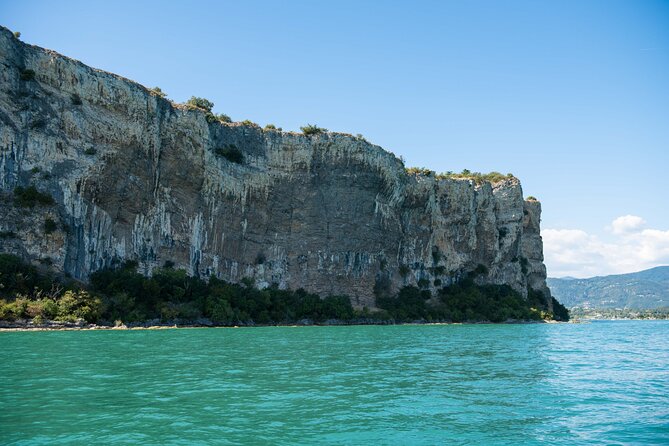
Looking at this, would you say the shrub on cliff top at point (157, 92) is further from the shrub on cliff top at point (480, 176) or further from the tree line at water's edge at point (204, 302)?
the shrub on cliff top at point (480, 176)

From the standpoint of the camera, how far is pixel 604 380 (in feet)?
57.5

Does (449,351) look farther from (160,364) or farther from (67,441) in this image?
(67,441)

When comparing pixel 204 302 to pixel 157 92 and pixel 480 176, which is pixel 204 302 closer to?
pixel 157 92

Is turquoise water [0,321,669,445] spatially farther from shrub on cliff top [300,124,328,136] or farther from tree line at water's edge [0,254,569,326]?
shrub on cliff top [300,124,328,136]

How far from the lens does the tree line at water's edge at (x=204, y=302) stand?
4128 cm

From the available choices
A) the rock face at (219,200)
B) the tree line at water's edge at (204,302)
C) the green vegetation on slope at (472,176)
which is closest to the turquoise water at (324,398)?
the tree line at water's edge at (204,302)

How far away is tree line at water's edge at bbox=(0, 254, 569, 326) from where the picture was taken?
41281mm

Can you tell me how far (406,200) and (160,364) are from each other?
6461cm

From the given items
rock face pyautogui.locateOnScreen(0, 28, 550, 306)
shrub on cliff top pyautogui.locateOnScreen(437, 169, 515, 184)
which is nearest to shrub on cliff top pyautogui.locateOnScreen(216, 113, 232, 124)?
rock face pyautogui.locateOnScreen(0, 28, 550, 306)

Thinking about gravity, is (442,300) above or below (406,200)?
below

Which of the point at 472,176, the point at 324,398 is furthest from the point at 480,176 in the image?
the point at 324,398

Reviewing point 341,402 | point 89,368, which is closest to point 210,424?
point 341,402

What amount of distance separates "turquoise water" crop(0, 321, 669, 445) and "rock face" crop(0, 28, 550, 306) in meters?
29.8

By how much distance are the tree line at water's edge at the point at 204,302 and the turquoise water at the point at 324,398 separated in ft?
61.8
